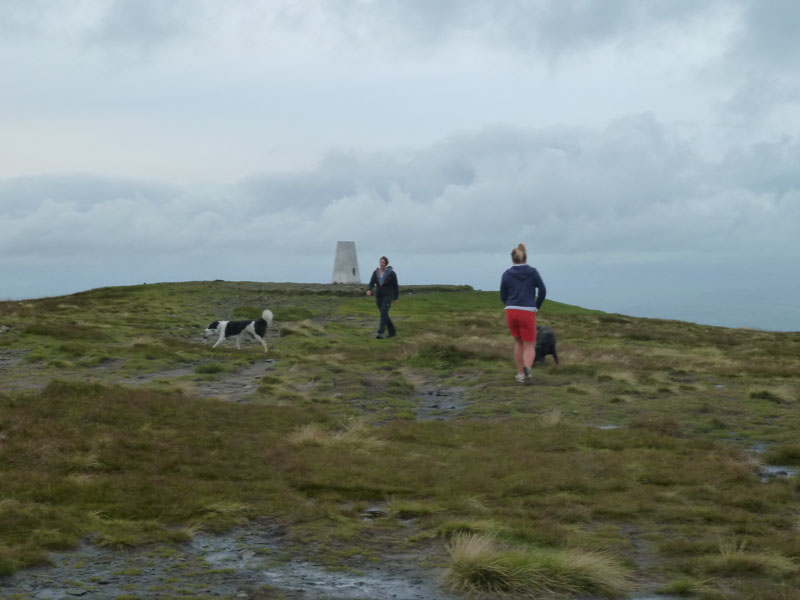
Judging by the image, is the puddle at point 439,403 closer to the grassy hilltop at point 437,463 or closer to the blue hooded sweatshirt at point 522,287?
the grassy hilltop at point 437,463

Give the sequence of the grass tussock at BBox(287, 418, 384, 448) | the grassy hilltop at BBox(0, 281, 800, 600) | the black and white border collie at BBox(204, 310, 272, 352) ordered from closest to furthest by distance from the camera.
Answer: the grassy hilltop at BBox(0, 281, 800, 600) < the grass tussock at BBox(287, 418, 384, 448) < the black and white border collie at BBox(204, 310, 272, 352)

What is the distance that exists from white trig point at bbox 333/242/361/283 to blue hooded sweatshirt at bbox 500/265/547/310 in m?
49.4

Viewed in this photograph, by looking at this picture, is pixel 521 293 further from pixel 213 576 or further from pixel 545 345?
pixel 213 576

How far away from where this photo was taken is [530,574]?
6.31m

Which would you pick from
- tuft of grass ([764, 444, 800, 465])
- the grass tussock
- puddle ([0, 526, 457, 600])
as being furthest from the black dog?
puddle ([0, 526, 457, 600])

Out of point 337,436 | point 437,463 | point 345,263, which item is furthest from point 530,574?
point 345,263

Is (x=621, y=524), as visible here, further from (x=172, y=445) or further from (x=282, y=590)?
(x=172, y=445)

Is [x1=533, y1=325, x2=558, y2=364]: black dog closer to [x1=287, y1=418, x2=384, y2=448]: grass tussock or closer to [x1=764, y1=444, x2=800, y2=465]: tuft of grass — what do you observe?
[x1=287, y1=418, x2=384, y2=448]: grass tussock

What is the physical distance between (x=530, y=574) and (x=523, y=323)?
1177 cm

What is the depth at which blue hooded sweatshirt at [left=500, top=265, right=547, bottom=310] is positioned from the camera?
17.7 meters

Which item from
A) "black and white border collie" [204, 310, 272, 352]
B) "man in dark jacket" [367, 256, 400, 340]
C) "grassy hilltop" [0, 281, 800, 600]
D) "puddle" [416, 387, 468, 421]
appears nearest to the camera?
"grassy hilltop" [0, 281, 800, 600]

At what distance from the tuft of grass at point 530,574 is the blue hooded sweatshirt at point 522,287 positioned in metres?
11.4

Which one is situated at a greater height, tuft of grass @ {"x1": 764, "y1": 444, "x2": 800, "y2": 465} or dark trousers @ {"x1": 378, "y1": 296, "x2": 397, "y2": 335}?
dark trousers @ {"x1": 378, "y1": 296, "x2": 397, "y2": 335}

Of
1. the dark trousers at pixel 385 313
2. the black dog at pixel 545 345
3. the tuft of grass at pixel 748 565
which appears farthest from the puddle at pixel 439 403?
the dark trousers at pixel 385 313
